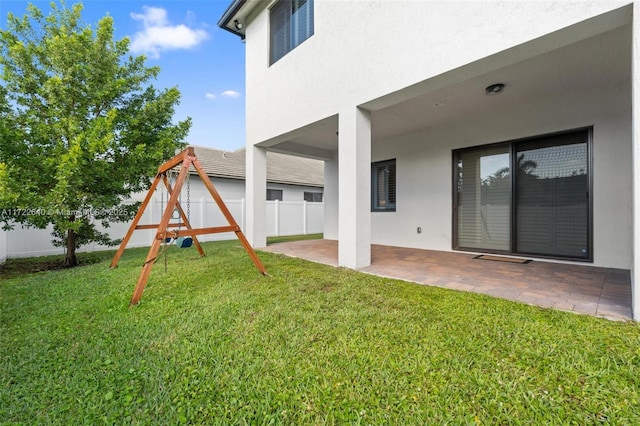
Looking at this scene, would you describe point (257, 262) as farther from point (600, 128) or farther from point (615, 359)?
point (600, 128)

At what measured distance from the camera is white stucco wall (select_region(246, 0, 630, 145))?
3.05 meters

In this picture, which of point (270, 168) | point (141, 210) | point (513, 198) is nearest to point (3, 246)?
point (141, 210)

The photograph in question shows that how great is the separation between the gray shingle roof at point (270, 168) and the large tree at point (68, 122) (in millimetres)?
5823

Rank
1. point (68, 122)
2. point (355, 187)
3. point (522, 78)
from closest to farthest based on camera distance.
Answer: point (522, 78)
point (355, 187)
point (68, 122)

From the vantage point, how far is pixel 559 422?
1.44m

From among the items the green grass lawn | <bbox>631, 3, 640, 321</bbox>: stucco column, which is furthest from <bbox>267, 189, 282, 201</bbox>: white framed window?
<bbox>631, 3, 640, 321</bbox>: stucco column

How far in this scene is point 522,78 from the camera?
14.5 feet

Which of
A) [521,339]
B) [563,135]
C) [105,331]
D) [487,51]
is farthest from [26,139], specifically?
[563,135]

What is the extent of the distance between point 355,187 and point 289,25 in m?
4.51

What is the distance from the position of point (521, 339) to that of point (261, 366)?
6.63ft

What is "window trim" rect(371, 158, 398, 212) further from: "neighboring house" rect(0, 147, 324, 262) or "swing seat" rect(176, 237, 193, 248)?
"swing seat" rect(176, 237, 193, 248)

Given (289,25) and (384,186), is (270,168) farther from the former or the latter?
(289,25)

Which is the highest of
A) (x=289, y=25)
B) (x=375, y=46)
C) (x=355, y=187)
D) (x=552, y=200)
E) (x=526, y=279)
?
(x=289, y=25)

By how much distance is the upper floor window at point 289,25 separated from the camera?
19.7ft
